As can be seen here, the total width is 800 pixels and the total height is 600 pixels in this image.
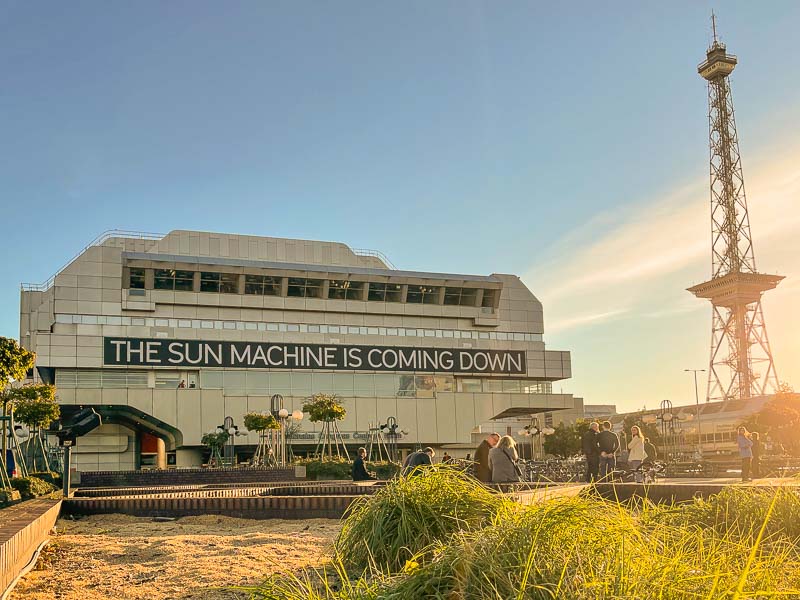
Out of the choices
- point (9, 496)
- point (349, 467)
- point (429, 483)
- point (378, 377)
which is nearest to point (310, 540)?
point (429, 483)

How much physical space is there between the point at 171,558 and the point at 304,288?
5606 cm

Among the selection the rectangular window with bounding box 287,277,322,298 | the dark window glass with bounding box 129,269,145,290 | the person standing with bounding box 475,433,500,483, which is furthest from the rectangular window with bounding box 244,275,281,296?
the person standing with bounding box 475,433,500,483

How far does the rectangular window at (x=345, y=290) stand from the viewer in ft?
212

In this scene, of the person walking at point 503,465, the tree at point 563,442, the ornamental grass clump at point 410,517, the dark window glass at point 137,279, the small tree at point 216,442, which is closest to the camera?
the ornamental grass clump at point 410,517

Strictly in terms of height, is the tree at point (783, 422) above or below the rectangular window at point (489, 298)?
below

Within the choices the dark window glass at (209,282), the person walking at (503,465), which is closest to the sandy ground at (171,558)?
the person walking at (503,465)

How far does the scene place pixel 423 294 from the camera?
67.3 meters

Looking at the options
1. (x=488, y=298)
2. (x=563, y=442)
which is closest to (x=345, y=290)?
(x=488, y=298)

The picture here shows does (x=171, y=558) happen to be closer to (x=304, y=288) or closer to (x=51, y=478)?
(x=51, y=478)

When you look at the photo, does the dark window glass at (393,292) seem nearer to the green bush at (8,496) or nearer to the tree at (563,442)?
the tree at (563,442)

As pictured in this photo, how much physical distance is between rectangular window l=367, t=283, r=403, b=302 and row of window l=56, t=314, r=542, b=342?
2.16 meters

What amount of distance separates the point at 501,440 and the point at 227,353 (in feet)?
154

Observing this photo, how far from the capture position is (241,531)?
1081 cm

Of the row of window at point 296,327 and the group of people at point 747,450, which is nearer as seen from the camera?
the group of people at point 747,450
